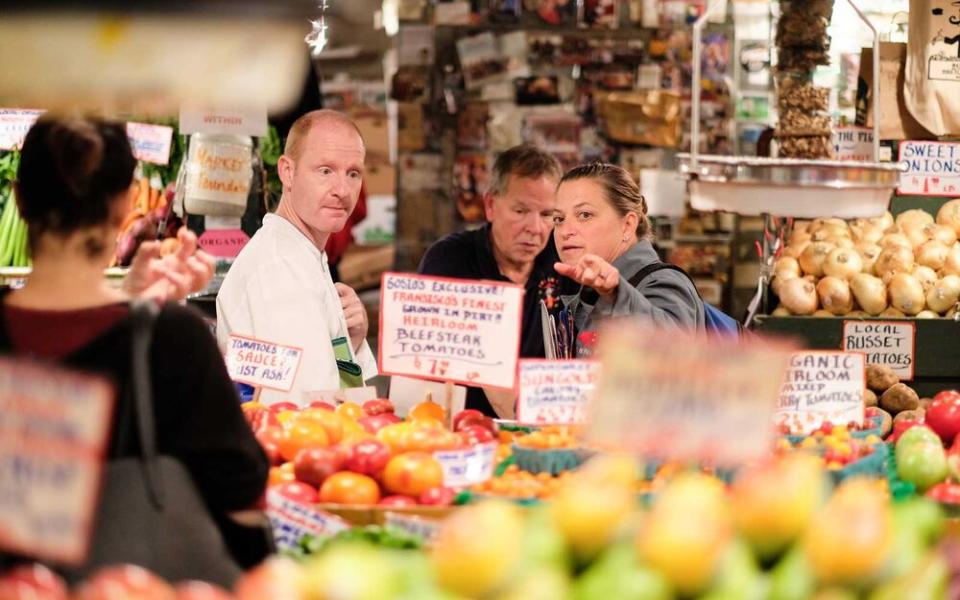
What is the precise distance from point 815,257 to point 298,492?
324 centimetres

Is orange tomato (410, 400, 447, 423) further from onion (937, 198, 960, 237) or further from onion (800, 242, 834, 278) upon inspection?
onion (937, 198, 960, 237)

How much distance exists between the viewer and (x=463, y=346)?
341 centimetres

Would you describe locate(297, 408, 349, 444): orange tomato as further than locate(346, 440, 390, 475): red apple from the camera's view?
Yes

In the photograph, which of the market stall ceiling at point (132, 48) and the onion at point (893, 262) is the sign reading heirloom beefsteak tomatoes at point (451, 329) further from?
the onion at point (893, 262)

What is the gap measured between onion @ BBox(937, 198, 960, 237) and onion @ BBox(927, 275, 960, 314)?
409mm

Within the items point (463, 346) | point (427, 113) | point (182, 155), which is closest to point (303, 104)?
point (182, 155)

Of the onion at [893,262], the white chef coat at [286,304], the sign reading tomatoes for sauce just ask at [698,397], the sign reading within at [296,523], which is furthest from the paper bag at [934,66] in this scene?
the sign reading within at [296,523]

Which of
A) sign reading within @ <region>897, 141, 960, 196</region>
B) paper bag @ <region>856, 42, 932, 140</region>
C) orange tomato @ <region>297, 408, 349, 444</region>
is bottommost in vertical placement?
orange tomato @ <region>297, 408, 349, 444</region>

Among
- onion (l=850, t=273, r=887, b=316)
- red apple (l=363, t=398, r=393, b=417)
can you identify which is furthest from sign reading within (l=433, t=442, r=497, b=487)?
onion (l=850, t=273, r=887, b=316)

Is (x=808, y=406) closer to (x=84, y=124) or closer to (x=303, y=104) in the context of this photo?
(x=84, y=124)

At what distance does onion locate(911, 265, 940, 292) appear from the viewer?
532 centimetres

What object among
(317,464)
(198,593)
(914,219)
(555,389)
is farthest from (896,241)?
(198,593)

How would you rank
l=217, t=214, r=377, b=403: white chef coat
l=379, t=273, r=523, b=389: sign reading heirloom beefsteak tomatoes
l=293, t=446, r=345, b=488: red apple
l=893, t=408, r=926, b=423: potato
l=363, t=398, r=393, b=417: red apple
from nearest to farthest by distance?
l=293, t=446, r=345, b=488: red apple → l=379, t=273, r=523, b=389: sign reading heirloom beefsteak tomatoes → l=363, t=398, r=393, b=417: red apple → l=217, t=214, r=377, b=403: white chef coat → l=893, t=408, r=926, b=423: potato

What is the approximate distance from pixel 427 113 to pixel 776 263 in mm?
3600
